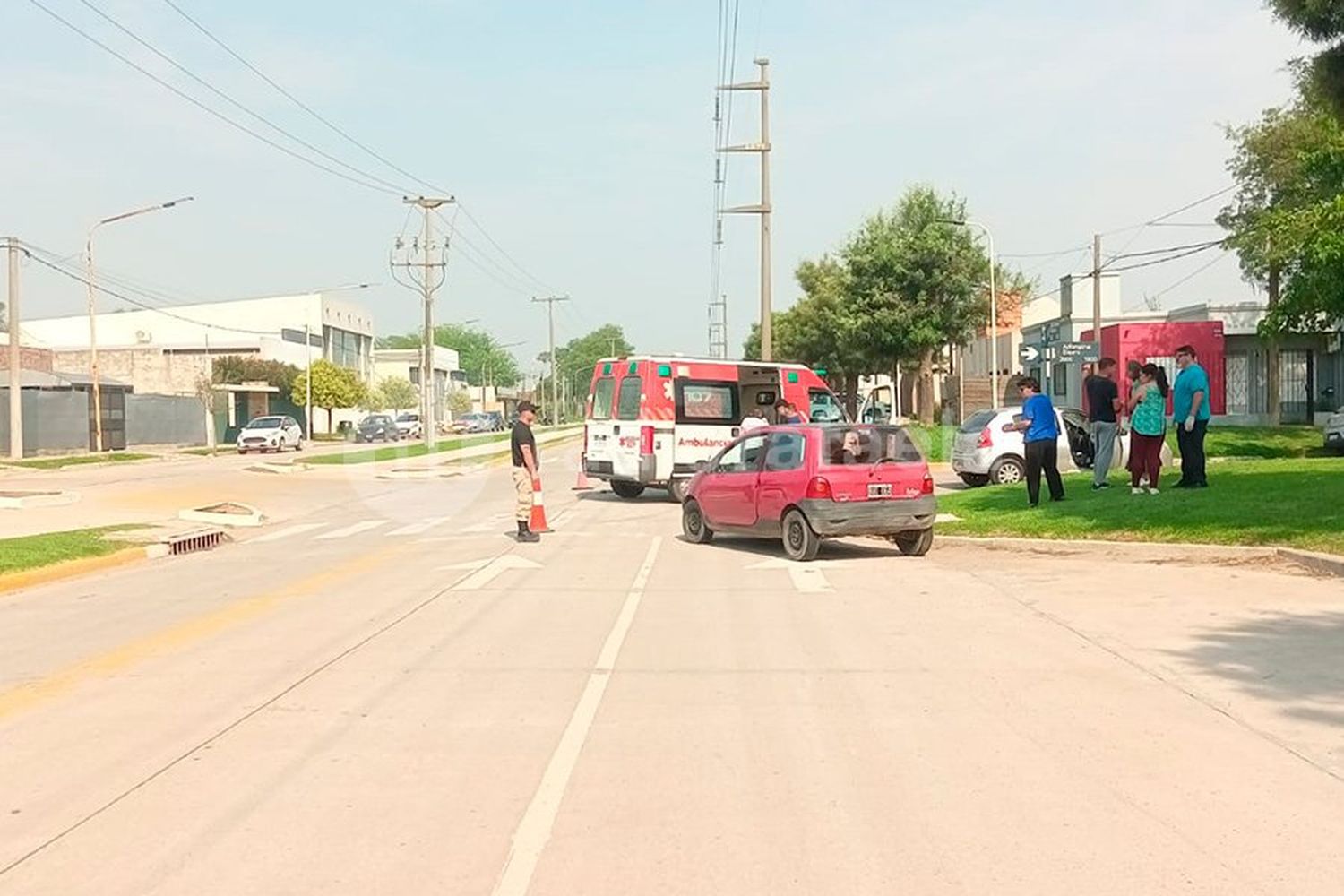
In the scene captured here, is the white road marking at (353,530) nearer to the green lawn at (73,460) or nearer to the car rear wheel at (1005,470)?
the car rear wheel at (1005,470)

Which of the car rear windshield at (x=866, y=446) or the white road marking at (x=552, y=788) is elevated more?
the car rear windshield at (x=866, y=446)

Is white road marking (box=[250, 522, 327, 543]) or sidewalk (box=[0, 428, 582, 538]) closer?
white road marking (box=[250, 522, 327, 543])

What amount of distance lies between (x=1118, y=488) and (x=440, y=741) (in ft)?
46.0

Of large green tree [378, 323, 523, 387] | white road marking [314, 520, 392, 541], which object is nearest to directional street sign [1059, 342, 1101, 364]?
white road marking [314, 520, 392, 541]

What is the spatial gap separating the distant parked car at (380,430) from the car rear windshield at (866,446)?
59028 millimetres

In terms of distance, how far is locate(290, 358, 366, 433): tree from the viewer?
Answer: 81938 mm

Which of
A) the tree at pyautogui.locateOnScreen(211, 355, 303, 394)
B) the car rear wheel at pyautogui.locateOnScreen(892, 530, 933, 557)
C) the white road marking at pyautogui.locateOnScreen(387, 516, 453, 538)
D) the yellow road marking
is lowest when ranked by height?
the white road marking at pyautogui.locateOnScreen(387, 516, 453, 538)

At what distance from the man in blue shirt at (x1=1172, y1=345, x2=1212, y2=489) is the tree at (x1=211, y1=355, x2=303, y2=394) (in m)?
63.0

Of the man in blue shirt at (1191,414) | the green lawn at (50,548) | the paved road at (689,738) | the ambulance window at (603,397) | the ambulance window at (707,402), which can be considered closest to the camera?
the paved road at (689,738)

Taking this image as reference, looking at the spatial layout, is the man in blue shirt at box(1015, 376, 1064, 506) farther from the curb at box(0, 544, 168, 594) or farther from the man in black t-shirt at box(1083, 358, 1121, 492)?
the curb at box(0, 544, 168, 594)

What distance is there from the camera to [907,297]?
50156mm

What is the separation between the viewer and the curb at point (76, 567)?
1462 centimetres

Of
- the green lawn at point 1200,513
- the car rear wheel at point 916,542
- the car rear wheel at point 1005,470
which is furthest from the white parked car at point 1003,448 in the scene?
the car rear wheel at point 916,542

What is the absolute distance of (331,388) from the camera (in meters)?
82.6
